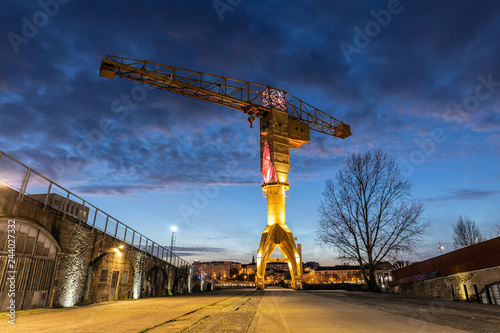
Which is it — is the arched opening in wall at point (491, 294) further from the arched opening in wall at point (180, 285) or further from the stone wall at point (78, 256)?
the arched opening in wall at point (180, 285)

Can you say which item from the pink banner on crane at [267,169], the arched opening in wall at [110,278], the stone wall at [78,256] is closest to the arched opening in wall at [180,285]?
the stone wall at [78,256]

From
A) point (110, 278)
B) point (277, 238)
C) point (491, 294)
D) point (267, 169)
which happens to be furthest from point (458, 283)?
point (267, 169)

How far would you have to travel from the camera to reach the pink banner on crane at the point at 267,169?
34781mm

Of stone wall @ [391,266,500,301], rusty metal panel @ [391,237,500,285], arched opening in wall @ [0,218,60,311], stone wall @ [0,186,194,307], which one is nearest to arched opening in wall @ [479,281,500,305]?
stone wall @ [391,266,500,301]

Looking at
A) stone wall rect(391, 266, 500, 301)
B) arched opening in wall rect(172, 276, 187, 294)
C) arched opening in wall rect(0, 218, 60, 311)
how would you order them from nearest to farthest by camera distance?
arched opening in wall rect(0, 218, 60, 311) < stone wall rect(391, 266, 500, 301) < arched opening in wall rect(172, 276, 187, 294)

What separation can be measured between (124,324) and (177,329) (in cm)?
214

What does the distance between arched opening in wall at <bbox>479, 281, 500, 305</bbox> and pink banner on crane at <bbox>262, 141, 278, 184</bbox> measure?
22.9 m

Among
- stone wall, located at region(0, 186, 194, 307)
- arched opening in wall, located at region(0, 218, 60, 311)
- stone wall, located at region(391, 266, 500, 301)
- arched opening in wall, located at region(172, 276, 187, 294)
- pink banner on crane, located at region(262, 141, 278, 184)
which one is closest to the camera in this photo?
arched opening in wall, located at region(0, 218, 60, 311)

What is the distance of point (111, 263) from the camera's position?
61.6 feet

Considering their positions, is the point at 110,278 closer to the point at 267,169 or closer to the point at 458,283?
the point at 458,283

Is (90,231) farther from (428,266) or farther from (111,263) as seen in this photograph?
(428,266)

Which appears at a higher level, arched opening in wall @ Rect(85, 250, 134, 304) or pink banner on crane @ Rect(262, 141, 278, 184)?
pink banner on crane @ Rect(262, 141, 278, 184)

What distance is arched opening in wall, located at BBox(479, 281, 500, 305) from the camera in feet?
41.6

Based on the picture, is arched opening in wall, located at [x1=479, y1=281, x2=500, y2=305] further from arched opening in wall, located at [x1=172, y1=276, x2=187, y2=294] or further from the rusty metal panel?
arched opening in wall, located at [x1=172, y1=276, x2=187, y2=294]
